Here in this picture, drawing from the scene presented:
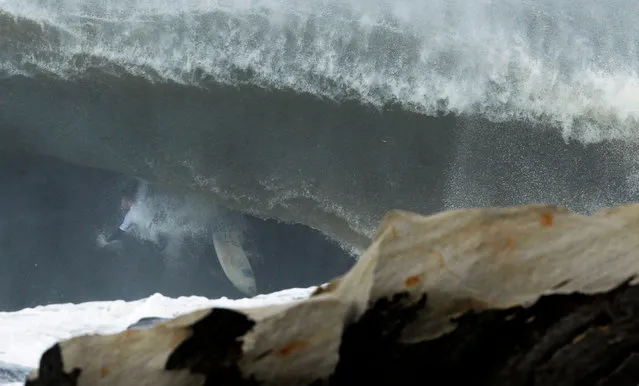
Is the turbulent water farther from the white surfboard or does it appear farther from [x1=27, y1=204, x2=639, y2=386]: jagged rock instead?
[x1=27, y1=204, x2=639, y2=386]: jagged rock

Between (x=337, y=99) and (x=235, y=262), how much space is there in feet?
2.12

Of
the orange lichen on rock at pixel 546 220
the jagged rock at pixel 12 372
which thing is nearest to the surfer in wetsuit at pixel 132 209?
the jagged rock at pixel 12 372

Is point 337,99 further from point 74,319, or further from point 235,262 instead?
point 74,319

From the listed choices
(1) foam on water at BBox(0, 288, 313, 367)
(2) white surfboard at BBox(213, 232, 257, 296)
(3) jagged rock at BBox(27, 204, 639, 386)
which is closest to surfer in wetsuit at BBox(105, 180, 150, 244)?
(2) white surfboard at BBox(213, 232, 257, 296)

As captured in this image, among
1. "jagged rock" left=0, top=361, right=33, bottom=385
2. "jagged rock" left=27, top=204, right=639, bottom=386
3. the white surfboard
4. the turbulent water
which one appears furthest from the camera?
the turbulent water

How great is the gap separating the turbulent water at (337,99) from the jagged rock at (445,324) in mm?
1866

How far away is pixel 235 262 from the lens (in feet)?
9.48

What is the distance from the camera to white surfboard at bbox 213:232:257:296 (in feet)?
9.38

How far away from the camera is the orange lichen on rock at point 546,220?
3.90 feet

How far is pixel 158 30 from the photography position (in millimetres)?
2941

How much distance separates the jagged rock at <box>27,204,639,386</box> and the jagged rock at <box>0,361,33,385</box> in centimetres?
71

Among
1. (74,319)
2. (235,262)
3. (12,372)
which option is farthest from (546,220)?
(235,262)

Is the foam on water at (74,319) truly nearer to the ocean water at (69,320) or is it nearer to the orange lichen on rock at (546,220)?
the ocean water at (69,320)

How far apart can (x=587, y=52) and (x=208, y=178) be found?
1.38 metres
